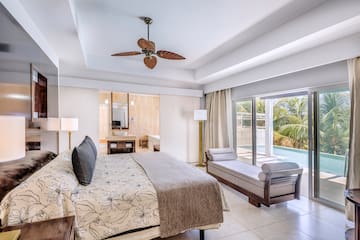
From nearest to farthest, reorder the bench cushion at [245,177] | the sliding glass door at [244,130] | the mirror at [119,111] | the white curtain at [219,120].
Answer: the bench cushion at [245,177] < the sliding glass door at [244,130] < the white curtain at [219,120] < the mirror at [119,111]

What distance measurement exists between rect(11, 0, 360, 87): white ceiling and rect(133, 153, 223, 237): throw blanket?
2.05 m

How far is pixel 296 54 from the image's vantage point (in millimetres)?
3098

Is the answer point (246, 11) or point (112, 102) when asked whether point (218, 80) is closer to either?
point (246, 11)

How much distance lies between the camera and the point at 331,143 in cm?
304

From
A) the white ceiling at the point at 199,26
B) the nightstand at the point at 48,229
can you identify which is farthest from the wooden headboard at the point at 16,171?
the white ceiling at the point at 199,26

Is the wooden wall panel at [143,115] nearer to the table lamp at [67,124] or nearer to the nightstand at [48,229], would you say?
the table lamp at [67,124]

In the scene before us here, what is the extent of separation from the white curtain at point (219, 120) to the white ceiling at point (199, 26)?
1.32m

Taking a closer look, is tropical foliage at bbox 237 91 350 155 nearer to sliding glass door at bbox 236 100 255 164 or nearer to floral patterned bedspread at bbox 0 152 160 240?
sliding glass door at bbox 236 100 255 164

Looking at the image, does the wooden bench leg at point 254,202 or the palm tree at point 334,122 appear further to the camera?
the wooden bench leg at point 254,202

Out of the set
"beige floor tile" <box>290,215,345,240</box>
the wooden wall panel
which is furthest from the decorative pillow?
the wooden wall panel

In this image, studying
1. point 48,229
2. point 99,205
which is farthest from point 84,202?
point 48,229

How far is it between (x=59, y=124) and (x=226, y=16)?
Result: 120 inches

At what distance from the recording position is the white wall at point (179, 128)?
17.8 feet

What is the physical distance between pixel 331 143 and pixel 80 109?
5.06 m
